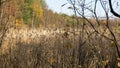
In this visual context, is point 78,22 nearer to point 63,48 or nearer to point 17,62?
point 63,48

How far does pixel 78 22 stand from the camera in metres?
4.04

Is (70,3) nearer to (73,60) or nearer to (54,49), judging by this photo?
(73,60)

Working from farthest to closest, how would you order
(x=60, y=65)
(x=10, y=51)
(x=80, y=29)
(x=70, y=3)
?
(x=10, y=51) → (x=80, y=29) → (x=60, y=65) → (x=70, y=3)

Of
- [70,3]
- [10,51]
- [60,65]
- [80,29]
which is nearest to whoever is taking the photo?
[70,3]

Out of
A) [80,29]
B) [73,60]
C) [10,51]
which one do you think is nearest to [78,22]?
[80,29]

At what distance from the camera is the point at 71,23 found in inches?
169

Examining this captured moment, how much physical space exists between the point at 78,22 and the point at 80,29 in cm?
14

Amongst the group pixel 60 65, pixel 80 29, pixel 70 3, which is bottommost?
pixel 60 65

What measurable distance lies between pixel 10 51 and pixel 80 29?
103cm

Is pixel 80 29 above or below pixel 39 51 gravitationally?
above

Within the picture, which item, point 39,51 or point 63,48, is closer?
point 39,51

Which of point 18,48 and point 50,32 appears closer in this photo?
point 18,48

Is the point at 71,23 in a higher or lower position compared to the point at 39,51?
higher

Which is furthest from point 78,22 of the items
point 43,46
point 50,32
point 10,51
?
point 50,32
